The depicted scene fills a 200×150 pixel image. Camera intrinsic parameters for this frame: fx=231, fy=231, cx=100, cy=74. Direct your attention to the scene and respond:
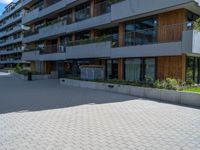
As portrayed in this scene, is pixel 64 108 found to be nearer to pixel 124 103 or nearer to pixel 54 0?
pixel 124 103

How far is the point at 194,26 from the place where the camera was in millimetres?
14656

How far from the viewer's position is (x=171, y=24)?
16.8 meters

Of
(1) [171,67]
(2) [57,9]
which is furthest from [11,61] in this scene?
(1) [171,67]

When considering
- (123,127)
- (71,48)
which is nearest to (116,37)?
(71,48)

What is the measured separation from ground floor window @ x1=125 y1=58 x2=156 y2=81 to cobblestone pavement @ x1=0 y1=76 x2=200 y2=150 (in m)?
6.85

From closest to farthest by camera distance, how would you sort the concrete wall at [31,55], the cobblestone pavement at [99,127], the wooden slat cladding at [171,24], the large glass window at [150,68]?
the cobblestone pavement at [99,127] < the wooden slat cladding at [171,24] < the large glass window at [150,68] < the concrete wall at [31,55]

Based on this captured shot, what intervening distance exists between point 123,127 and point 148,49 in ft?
33.5

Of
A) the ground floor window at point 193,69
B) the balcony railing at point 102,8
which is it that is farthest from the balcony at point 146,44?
the balcony railing at point 102,8

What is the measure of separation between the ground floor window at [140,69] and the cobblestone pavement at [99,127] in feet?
22.5

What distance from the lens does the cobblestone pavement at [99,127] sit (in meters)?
6.08

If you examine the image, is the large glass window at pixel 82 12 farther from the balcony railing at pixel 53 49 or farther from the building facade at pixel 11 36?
the building facade at pixel 11 36

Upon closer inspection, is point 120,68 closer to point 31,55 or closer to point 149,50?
point 149,50

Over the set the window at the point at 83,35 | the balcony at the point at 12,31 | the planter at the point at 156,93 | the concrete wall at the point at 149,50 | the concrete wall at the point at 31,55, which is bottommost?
the planter at the point at 156,93

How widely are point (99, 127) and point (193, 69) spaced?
12.8 metres
